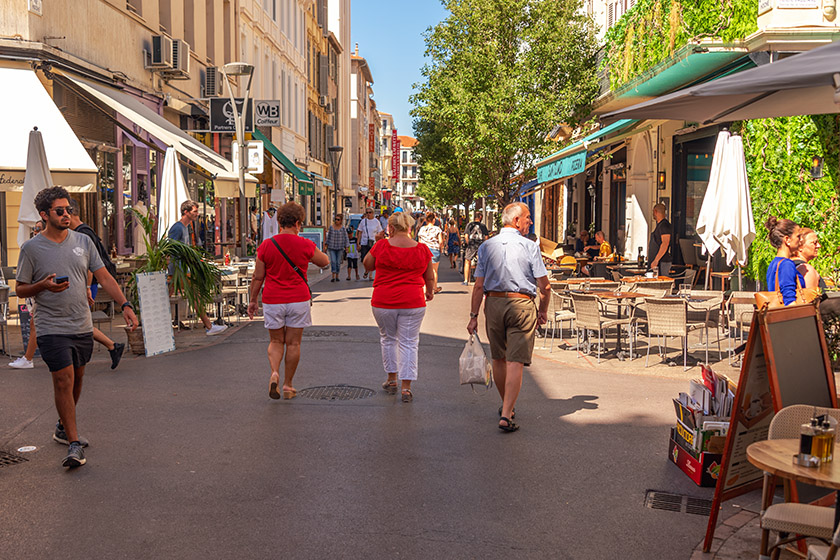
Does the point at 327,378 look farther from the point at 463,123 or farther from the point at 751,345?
the point at 463,123

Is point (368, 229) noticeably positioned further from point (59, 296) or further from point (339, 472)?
point (339, 472)

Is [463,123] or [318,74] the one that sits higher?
[318,74]

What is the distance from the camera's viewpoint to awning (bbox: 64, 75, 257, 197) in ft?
48.2

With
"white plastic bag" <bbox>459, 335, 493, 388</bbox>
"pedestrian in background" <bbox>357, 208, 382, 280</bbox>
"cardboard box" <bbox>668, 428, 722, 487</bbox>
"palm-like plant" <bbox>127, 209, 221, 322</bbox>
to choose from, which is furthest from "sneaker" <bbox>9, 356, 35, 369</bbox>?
"pedestrian in background" <bbox>357, 208, 382, 280</bbox>

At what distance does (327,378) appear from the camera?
941 centimetres

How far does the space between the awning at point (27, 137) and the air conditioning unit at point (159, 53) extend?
5511 mm

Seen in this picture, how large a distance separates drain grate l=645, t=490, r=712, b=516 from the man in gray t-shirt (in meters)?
3.82

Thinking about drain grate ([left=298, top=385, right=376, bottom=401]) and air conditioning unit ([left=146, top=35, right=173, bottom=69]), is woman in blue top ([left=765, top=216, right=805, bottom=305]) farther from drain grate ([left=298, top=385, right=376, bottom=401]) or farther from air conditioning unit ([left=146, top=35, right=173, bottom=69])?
air conditioning unit ([left=146, top=35, right=173, bottom=69])

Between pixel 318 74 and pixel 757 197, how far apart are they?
3824cm

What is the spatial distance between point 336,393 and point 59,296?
320 cm

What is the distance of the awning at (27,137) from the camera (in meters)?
11.5

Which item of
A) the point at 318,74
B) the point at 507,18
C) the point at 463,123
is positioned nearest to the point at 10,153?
the point at 463,123

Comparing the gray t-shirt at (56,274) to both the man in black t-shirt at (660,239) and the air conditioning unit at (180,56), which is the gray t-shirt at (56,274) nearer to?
the man in black t-shirt at (660,239)

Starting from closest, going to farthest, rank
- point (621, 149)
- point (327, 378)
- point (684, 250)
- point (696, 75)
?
point (327, 378), point (696, 75), point (684, 250), point (621, 149)
